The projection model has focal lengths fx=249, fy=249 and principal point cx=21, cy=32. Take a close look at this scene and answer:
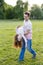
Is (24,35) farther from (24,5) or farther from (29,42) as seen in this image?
(24,5)

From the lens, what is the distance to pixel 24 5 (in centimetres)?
6212

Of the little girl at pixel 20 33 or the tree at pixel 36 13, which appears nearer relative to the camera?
the little girl at pixel 20 33

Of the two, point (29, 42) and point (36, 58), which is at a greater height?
point (29, 42)

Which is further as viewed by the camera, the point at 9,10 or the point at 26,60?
the point at 9,10

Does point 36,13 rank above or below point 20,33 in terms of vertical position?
below

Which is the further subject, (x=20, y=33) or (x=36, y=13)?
(x=36, y=13)

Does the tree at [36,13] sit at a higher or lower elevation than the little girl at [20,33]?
lower

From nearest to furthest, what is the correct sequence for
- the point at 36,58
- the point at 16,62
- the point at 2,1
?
the point at 16,62 < the point at 36,58 < the point at 2,1

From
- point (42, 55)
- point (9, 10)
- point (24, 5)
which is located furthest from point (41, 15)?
point (42, 55)

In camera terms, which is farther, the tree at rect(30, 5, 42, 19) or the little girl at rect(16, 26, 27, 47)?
the tree at rect(30, 5, 42, 19)

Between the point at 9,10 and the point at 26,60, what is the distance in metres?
48.2

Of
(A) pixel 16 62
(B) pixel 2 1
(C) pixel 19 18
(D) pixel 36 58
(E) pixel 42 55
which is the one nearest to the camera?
(A) pixel 16 62

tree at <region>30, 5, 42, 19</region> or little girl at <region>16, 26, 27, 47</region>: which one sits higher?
little girl at <region>16, 26, 27, 47</region>

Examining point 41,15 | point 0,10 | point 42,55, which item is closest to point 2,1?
point 0,10
